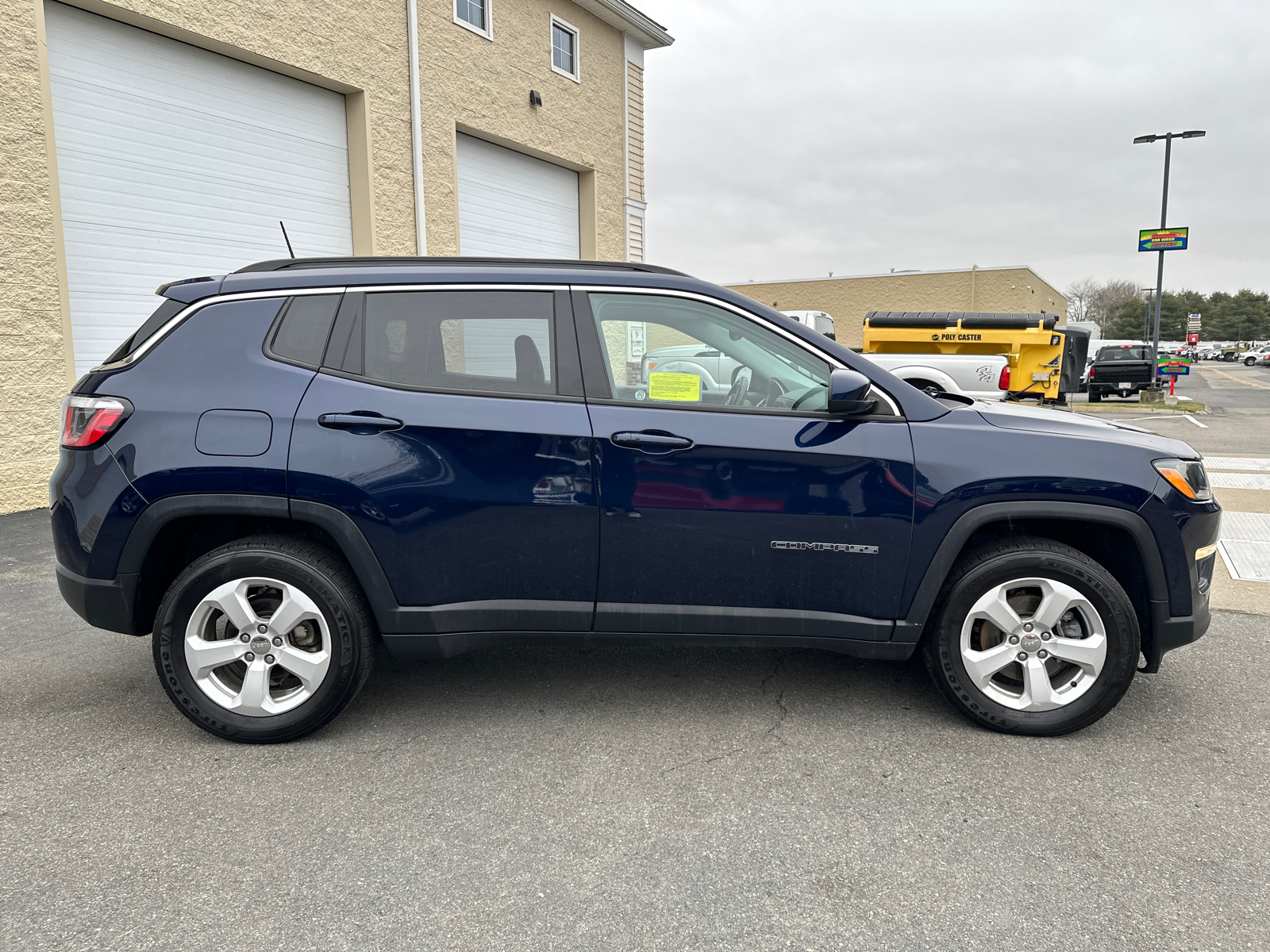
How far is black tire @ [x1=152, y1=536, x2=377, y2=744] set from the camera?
10.4 feet

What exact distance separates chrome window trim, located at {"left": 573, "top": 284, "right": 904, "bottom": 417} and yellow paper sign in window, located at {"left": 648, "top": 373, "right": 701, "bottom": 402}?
0.32 m

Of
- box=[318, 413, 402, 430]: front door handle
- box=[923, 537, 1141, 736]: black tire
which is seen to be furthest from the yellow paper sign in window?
box=[923, 537, 1141, 736]: black tire

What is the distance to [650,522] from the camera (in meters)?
3.20

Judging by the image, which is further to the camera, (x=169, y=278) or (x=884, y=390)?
(x=169, y=278)

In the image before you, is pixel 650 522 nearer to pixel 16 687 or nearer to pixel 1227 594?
pixel 16 687

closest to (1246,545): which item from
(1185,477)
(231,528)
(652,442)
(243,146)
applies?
(1185,477)

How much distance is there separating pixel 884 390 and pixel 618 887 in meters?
1.97

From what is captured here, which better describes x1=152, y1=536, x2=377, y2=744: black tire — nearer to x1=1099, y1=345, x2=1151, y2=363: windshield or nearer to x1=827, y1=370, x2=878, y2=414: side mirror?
x1=827, y1=370, x2=878, y2=414: side mirror

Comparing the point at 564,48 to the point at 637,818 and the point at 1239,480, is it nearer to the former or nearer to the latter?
the point at 1239,480

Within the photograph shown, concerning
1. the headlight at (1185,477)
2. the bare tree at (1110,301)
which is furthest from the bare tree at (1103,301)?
the headlight at (1185,477)

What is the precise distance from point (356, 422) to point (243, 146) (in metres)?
7.88

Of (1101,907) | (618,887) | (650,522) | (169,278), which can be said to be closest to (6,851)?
(618,887)

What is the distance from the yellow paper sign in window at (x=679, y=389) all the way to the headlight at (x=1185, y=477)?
1744 mm

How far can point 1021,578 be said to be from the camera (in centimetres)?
324
